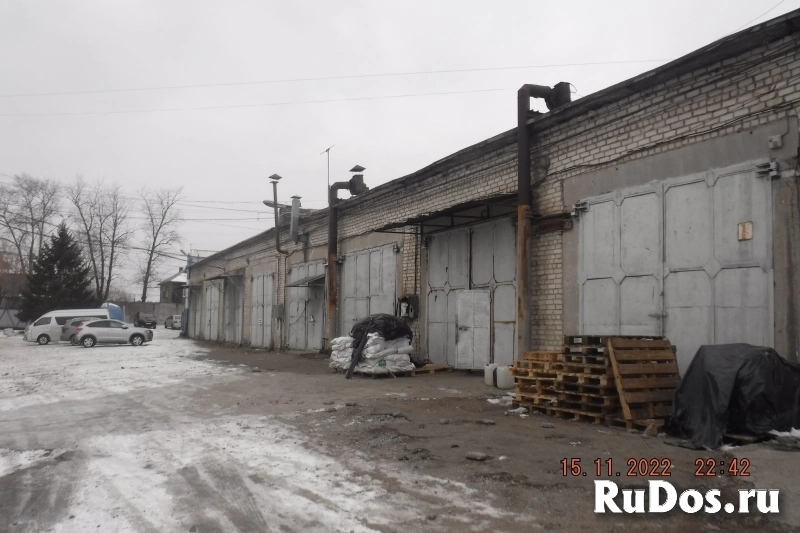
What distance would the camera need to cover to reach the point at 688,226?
8.73 meters

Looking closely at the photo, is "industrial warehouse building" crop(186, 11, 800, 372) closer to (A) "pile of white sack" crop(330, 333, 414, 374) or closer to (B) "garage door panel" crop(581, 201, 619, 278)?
(B) "garage door panel" crop(581, 201, 619, 278)

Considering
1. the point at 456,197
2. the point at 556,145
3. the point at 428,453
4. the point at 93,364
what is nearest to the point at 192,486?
the point at 428,453

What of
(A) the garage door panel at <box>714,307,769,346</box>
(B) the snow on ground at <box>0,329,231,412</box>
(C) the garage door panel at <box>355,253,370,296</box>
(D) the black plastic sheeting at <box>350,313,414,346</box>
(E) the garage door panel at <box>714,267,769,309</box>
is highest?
(C) the garage door panel at <box>355,253,370,296</box>

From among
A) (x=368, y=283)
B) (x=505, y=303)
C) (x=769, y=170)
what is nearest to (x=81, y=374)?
(x=368, y=283)

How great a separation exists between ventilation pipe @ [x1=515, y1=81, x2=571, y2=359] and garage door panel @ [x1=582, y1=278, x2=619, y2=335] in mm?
1286

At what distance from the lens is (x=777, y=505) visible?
14.3ft

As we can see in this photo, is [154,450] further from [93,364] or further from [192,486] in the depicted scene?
[93,364]

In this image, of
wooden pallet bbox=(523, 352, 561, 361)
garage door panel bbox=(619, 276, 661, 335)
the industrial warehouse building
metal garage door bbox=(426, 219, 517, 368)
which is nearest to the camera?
the industrial warehouse building

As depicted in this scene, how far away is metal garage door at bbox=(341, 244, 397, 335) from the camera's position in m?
17.1

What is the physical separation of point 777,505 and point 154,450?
5907 millimetres

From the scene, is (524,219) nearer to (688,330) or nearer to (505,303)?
(505,303)

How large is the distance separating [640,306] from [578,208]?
7.08ft

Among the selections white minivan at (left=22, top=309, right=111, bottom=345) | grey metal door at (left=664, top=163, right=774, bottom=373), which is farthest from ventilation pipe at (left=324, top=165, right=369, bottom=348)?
white minivan at (left=22, top=309, right=111, bottom=345)

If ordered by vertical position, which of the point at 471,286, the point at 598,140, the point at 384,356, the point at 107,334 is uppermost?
the point at 598,140
